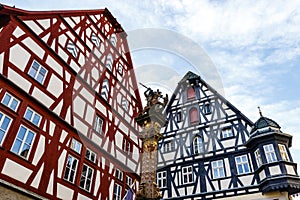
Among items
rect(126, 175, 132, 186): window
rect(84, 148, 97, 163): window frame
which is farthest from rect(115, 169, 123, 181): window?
rect(84, 148, 97, 163): window frame

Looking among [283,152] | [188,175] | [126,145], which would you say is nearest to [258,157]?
[283,152]

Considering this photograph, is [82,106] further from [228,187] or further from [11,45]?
[228,187]

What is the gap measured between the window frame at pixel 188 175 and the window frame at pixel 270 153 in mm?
4124

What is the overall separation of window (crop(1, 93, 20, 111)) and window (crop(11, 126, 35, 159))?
2.34 feet

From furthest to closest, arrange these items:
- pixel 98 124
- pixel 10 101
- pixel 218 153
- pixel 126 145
→ pixel 126 145, pixel 218 153, pixel 98 124, pixel 10 101

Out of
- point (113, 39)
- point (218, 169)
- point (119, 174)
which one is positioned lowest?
point (119, 174)

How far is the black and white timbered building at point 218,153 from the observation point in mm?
12289

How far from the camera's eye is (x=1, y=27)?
28.8ft

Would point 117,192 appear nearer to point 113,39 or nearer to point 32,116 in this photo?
point 32,116

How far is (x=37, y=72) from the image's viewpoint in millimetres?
9523

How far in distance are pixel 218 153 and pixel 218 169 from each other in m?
0.89

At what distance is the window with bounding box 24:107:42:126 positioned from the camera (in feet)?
28.5

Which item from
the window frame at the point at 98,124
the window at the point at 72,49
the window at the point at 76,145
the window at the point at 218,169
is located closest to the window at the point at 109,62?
the window at the point at 72,49

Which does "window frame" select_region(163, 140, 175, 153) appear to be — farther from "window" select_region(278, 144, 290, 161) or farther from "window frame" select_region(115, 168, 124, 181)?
"window" select_region(278, 144, 290, 161)
